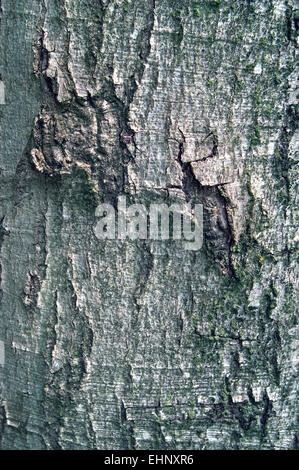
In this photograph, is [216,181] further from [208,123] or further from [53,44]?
[53,44]

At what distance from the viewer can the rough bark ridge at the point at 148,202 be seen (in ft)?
3.24

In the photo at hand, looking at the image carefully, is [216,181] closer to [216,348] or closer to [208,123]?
[208,123]

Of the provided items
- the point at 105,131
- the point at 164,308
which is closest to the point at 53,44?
the point at 105,131

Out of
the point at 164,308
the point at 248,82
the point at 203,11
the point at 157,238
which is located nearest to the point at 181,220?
the point at 157,238

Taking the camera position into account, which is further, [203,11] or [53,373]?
[53,373]

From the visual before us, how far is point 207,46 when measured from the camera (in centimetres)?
98

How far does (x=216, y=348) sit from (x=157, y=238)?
253mm

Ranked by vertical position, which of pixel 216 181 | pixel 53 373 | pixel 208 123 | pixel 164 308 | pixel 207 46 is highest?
pixel 207 46

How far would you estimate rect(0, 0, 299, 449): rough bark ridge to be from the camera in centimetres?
99

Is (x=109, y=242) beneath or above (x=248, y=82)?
beneath

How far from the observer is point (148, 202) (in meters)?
1.02

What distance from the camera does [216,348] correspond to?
1.06 meters

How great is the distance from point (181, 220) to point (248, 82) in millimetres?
289

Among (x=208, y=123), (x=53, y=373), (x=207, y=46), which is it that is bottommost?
(x=53, y=373)
